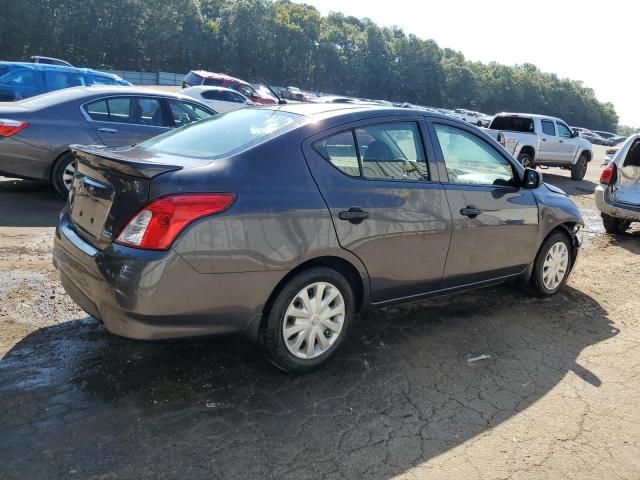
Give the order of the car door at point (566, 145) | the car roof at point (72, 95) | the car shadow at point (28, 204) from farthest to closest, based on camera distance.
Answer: the car door at point (566, 145), the car roof at point (72, 95), the car shadow at point (28, 204)

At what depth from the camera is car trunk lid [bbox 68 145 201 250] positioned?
293 centimetres

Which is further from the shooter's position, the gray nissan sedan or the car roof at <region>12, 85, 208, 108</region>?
the car roof at <region>12, 85, 208, 108</region>

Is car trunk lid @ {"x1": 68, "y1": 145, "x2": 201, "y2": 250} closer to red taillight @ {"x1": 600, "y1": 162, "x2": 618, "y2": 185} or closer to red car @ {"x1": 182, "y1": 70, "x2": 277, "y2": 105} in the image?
red taillight @ {"x1": 600, "y1": 162, "x2": 618, "y2": 185}

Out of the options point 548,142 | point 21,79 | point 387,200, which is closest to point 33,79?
point 21,79

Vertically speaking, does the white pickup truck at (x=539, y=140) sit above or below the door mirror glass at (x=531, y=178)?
below

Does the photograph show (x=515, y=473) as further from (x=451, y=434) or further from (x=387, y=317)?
(x=387, y=317)

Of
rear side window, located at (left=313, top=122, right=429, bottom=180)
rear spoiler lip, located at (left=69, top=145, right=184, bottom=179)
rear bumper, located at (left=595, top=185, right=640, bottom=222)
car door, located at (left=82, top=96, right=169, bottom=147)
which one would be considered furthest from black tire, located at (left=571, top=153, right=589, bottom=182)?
rear spoiler lip, located at (left=69, top=145, right=184, bottom=179)

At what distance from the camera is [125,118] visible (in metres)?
7.54

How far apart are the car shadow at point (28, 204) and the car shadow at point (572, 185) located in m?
11.9

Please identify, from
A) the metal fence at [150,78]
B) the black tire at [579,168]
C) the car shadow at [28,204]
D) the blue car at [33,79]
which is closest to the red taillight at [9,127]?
the car shadow at [28,204]

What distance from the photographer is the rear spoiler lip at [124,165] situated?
292cm

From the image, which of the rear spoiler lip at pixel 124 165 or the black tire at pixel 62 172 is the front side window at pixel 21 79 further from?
the rear spoiler lip at pixel 124 165

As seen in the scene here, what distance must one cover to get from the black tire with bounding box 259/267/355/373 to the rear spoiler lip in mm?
934

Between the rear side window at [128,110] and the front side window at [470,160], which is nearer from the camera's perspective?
the front side window at [470,160]
